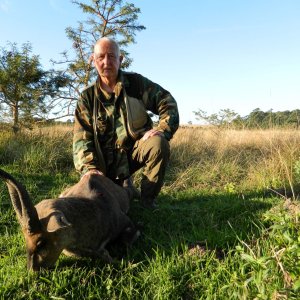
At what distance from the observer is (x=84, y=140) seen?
4.57 m

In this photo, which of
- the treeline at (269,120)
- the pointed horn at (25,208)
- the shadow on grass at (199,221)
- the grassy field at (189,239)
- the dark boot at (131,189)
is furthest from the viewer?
the treeline at (269,120)

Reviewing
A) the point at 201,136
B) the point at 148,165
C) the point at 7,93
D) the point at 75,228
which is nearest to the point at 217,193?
the point at 148,165

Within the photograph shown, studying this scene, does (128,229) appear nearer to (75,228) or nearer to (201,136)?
(75,228)

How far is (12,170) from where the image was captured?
610cm

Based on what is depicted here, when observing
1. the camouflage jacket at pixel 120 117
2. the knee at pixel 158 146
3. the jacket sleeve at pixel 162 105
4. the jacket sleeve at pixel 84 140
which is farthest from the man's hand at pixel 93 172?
the jacket sleeve at pixel 162 105

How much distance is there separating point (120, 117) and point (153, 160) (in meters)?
0.71

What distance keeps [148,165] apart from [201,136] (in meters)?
5.23

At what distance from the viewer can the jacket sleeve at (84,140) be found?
174 inches

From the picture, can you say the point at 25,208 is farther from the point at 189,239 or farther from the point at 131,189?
the point at 131,189

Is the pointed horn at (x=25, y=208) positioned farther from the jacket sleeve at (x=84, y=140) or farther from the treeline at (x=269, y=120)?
the treeline at (x=269, y=120)

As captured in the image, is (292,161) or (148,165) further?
(292,161)

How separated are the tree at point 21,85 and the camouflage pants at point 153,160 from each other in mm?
6601

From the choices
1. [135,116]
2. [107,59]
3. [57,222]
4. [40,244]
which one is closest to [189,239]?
[57,222]

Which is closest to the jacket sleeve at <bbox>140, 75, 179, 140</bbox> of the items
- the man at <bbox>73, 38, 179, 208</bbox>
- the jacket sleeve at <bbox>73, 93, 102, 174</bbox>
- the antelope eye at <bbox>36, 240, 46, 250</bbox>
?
the man at <bbox>73, 38, 179, 208</bbox>
